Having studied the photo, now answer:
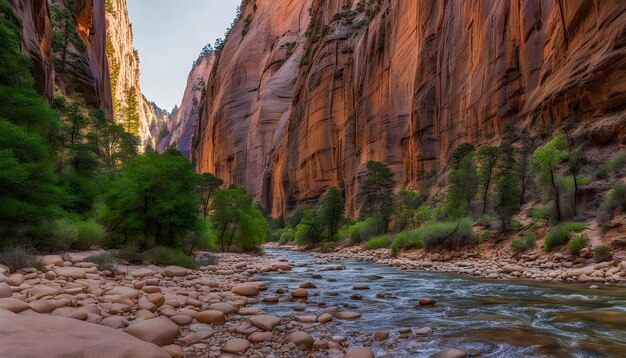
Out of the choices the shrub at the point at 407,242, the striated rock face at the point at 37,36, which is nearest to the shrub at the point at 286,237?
the shrub at the point at 407,242

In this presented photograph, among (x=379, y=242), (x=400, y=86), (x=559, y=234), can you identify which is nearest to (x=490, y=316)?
(x=559, y=234)

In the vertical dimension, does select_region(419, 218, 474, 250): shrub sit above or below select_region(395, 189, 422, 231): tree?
below

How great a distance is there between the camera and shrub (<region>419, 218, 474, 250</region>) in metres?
20.8

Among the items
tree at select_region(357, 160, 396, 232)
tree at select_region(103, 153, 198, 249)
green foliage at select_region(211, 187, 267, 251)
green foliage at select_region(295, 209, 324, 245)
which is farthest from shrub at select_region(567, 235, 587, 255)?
green foliage at select_region(295, 209, 324, 245)

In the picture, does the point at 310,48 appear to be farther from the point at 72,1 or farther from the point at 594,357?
the point at 594,357

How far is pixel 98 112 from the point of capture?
3055 centimetres

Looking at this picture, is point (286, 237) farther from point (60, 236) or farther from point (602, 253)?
point (602, 253)

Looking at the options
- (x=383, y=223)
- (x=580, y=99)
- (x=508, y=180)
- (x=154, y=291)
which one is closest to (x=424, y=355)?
(x=154, y=291)

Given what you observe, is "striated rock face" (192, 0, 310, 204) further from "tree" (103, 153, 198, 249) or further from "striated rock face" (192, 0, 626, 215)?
"tree" (103, 153, 198, 249)

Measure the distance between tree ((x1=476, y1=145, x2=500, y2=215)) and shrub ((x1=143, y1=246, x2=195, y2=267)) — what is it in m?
18.3

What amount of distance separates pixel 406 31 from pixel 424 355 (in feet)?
150

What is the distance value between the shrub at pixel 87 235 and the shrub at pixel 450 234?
17010mm

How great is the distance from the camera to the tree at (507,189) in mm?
20266

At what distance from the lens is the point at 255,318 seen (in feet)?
22.3
